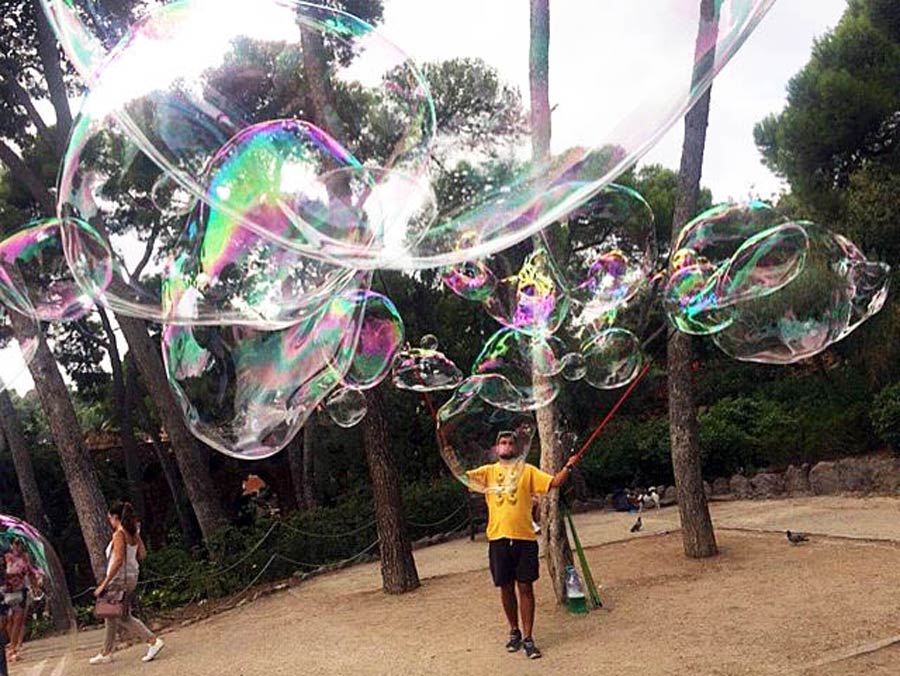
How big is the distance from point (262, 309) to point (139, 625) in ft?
11.5

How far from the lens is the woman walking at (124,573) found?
711cm

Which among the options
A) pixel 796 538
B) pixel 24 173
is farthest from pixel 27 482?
pixel 796 538

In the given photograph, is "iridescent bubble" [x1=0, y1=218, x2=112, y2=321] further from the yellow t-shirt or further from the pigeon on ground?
the pigeon on ground

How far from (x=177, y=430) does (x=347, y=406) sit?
5.52 metres

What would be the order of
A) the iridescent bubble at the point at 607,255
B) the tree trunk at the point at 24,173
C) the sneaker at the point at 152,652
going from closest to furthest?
the iridescent bubble at the point at 607,255
the sneaker at the point at 152,652
the tree trunk at the point at 24,173

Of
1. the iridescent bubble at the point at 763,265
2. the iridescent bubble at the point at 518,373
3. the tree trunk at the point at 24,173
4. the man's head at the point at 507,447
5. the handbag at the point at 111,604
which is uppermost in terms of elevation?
the tree trunk at the point at 24,173

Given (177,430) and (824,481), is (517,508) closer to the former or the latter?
(177,430)

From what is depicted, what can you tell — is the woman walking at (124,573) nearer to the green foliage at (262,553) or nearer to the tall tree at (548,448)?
the green foliage at (262,553)

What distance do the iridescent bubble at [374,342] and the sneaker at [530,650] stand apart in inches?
111

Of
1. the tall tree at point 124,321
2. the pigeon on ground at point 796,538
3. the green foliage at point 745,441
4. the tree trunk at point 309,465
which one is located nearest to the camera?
the pigeon on ground at point 796,538

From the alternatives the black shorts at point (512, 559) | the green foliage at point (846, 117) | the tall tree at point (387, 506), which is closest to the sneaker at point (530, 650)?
the black shorts at point (512, 559)

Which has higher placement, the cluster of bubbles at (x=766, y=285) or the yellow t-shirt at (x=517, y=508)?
the cluster of bubbles at (x=766, y=285)

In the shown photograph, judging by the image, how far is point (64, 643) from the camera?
5574 mm

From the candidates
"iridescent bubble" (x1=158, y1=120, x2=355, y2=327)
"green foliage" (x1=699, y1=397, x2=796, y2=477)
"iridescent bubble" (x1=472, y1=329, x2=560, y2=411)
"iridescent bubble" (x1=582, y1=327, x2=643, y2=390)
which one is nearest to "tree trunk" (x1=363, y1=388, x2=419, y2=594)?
"iridescent bubble" (x1=472, y1=329, x2=560, y2=411)
